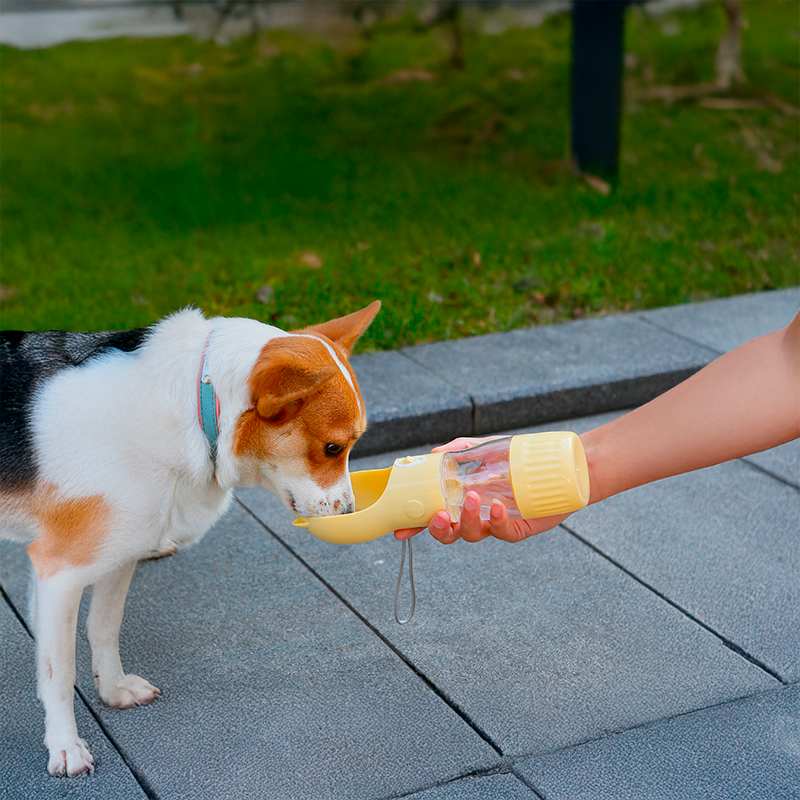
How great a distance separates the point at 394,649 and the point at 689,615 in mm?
1170

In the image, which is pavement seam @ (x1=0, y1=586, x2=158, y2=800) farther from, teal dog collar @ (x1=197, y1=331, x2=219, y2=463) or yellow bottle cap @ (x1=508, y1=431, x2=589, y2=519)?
yellow bottle cap @ (x1=508, y1=431, x2=589, y2=519)

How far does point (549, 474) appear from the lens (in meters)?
2.68

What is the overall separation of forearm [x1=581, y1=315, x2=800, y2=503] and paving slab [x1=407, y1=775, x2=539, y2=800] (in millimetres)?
1004

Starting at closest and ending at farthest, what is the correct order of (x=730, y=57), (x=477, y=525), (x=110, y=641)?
1. (x=477, y=525)
2. (x=110, y=641)
3. (x=730, y=57)

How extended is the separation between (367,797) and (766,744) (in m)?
1.29

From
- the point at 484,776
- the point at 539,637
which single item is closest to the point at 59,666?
the point at 484,776

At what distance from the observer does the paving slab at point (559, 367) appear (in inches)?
202

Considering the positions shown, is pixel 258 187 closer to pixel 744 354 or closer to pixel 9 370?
pixel 9 370

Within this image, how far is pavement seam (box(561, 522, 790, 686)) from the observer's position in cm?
335

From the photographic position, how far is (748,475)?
15.6 feet

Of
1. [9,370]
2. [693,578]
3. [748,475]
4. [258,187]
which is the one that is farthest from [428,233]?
[9,370]

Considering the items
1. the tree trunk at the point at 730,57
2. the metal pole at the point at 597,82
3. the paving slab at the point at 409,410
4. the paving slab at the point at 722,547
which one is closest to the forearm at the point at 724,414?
the paving slab at the point at 722,547

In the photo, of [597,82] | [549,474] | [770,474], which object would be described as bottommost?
[770,474]

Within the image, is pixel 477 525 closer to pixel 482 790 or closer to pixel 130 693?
pixel 482 790
